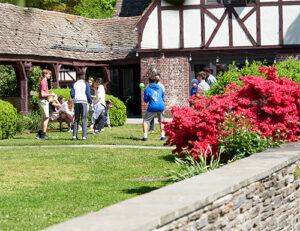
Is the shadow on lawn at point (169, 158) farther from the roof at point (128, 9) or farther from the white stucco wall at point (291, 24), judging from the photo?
the roof at point (128, 9)

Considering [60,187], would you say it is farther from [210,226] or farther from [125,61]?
[125,61]

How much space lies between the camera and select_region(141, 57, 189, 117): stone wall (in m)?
25.9

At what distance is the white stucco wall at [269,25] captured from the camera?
79.5 feet

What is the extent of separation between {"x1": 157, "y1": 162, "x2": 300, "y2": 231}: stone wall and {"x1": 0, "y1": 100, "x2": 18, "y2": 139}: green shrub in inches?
417

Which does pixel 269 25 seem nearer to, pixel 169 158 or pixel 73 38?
pixel 73 38

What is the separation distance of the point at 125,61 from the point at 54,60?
3.82 metres

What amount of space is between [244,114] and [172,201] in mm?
4782

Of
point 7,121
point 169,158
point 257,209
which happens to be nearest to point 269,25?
point 7,121

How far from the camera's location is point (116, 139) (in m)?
15.2

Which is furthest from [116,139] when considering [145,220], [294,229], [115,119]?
[145,220]

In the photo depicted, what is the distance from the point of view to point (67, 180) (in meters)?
8.80

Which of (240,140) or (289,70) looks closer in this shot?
(240,140)

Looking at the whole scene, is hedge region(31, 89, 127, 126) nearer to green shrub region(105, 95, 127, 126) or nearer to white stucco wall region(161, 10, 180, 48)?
green shrub region(105, 95, 127, 126)

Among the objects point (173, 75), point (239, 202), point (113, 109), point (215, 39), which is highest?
point (215, 39)
